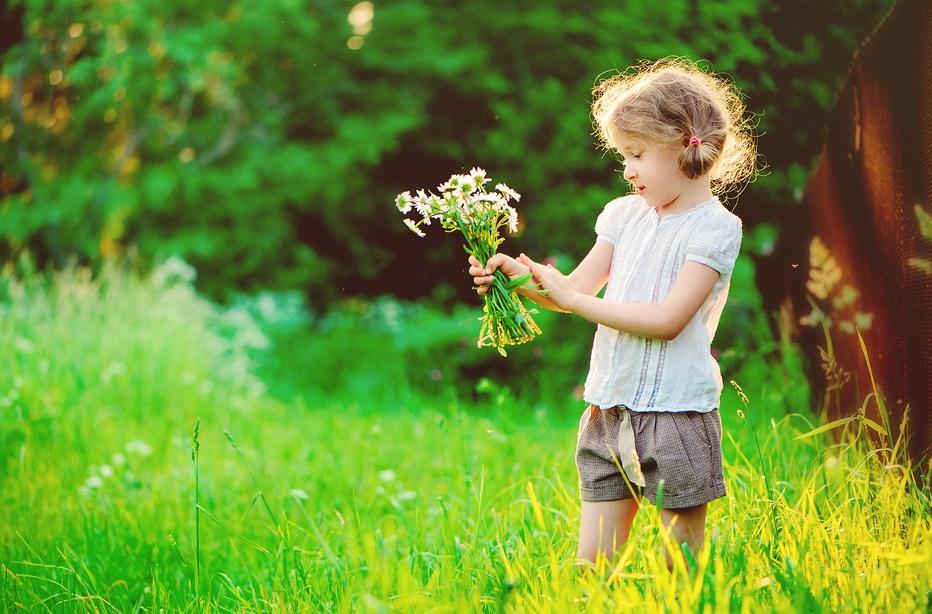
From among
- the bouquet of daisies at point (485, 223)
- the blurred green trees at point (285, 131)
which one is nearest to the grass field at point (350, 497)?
the bouquet of daisies at point (485, 223)

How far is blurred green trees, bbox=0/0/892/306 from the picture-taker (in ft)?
23.4

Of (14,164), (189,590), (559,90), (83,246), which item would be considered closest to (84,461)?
(189,590)

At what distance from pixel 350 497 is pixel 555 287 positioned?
196cm

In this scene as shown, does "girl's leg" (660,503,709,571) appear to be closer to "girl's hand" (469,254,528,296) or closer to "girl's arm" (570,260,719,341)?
"girl's arm" (570,260,719,341)

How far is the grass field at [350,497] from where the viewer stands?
2104 mm

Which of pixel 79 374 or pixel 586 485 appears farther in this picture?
pixel 79 374

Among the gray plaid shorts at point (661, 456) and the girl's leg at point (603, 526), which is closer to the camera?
the gray plaid shorts at point (661, 456)

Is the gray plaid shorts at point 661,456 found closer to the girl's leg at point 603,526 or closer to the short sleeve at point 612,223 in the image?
the girl's leg at point 603,526

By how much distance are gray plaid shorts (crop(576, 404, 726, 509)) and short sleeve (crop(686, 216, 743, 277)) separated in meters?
0.35

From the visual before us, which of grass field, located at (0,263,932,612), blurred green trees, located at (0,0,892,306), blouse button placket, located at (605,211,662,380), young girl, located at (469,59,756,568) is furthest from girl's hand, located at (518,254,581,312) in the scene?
blurred green trees, located at (0,0,892,306)

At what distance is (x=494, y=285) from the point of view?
2285 mm

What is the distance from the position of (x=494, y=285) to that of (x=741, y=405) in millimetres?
2602

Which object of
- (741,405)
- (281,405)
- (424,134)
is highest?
(424,134)

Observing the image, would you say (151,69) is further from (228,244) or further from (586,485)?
(586,485)
